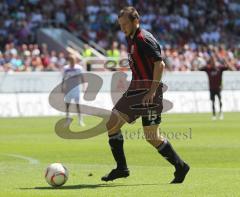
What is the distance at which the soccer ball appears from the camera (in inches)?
469

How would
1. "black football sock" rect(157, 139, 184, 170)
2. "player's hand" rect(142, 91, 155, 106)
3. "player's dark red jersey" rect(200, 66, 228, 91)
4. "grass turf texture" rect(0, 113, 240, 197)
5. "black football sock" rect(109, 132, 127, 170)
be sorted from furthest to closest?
"player's dark red jersey" rect(200, 66, 228, 91), "black football sock" rect(109, 132, 127, 170), "black football sock" rect(157, 139, 184, 170), "player's hand" rect(142, 91, 155, 106), "grass turf texture" rect(0, 113, 240, 197)

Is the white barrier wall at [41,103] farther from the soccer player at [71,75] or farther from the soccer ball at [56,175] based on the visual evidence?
the soccer ball at [56,175]

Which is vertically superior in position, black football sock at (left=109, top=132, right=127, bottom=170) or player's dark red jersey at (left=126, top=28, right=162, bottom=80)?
player's dark red jersey at (left=126, top=28, right=162, bottom=80)

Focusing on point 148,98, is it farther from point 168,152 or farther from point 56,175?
point 56,175

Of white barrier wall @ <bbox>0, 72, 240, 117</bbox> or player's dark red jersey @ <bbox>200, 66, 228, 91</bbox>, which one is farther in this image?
white barrier wall @ <bbox>0, 72, 240, 117</bbox>

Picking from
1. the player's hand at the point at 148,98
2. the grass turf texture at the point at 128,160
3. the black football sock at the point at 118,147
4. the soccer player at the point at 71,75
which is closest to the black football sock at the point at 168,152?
the grass turf texture at the point at 128,160

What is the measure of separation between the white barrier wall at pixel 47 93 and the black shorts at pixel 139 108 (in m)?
22.2

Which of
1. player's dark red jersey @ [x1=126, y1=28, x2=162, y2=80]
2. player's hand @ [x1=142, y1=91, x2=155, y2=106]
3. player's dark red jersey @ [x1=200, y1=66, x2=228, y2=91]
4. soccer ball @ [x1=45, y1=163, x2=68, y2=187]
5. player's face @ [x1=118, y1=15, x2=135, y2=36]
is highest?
player's face @ [x1=118, y1=15, x2=135, y2=36]

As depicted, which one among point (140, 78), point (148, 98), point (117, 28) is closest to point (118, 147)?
point (148, 98)

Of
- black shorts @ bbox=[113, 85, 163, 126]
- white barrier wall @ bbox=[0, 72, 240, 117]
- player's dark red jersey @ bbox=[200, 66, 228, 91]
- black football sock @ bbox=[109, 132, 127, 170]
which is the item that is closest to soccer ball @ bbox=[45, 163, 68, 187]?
black football sock @ bbox=[109, 132, 127, 170]

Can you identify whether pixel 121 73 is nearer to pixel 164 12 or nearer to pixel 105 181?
pixel 164 12

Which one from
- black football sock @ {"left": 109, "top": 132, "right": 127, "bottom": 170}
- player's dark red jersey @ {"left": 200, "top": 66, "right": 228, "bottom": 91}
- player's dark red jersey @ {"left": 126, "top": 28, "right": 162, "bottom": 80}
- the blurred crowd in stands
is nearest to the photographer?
player's dark red jersey @ {"left": 126, "top": 28, "right": 162, "bottom": 80}

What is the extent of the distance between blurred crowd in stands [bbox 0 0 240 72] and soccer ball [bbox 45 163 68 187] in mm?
24276

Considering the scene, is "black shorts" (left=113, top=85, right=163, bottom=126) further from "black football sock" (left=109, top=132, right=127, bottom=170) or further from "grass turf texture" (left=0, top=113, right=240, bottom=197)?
"grass turf texture" (left=0, top=113, right=240, bottom=197)
